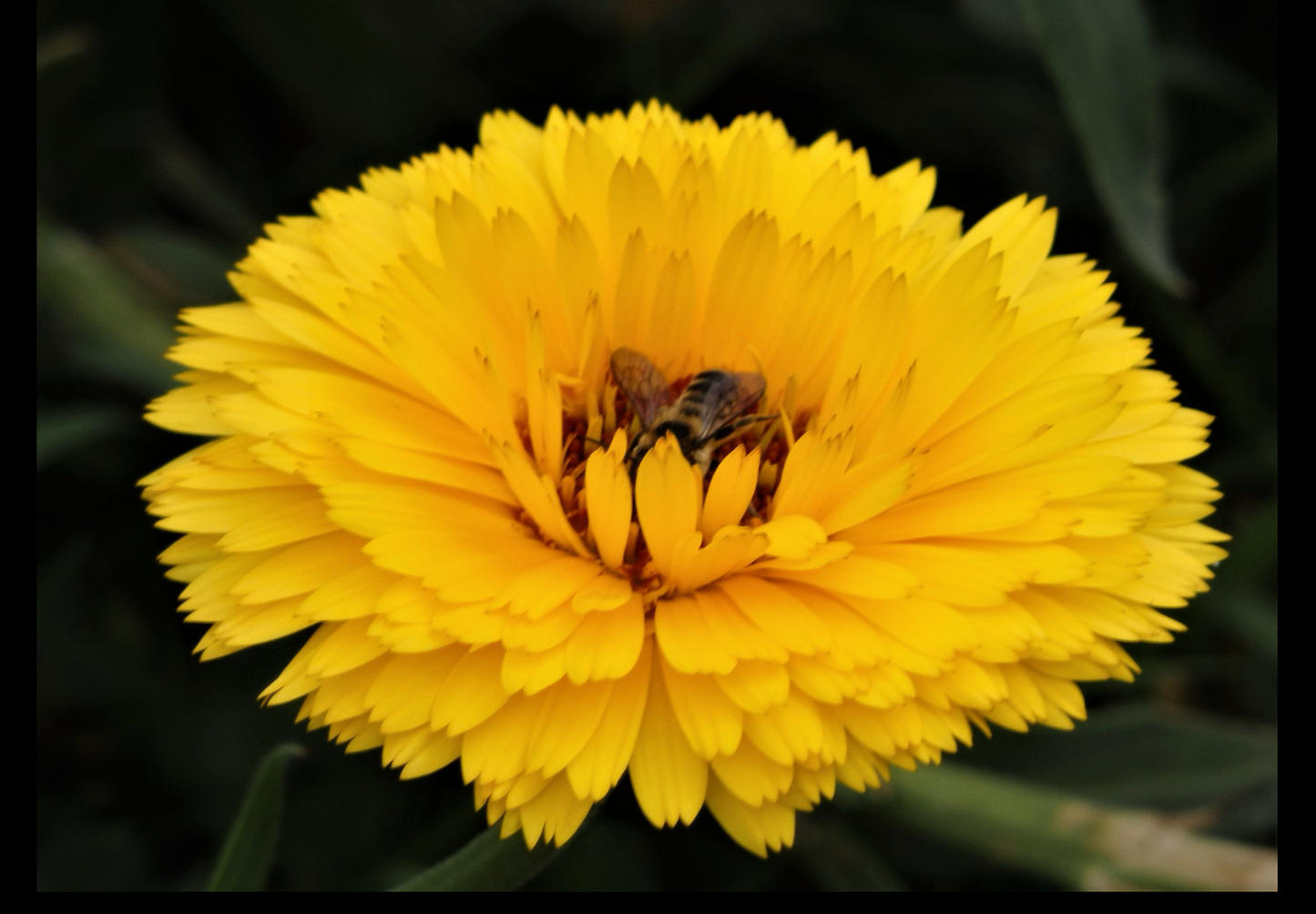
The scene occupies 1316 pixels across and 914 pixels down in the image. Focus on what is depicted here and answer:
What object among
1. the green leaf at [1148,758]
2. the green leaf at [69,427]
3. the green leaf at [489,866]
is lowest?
the green leaf at [489,866]

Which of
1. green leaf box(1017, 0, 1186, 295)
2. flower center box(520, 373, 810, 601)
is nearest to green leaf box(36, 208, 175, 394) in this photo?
flower center box(520, 373, 810, 601)

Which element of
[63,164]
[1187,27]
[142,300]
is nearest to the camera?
[142,300]

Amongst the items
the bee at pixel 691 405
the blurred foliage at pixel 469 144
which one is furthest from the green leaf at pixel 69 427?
the bee at pixel 691 405

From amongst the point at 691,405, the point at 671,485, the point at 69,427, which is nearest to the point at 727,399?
the point at 691,405

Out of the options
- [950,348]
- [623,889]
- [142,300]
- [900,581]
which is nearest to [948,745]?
[900,581]

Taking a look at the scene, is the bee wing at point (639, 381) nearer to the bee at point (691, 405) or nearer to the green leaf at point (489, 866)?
the bee at point (691, 405)

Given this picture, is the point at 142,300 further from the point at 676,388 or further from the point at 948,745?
the point at 948,745

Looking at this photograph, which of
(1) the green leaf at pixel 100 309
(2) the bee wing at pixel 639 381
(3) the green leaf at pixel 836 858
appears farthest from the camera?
(1) the green leaf at pixel 100 309
